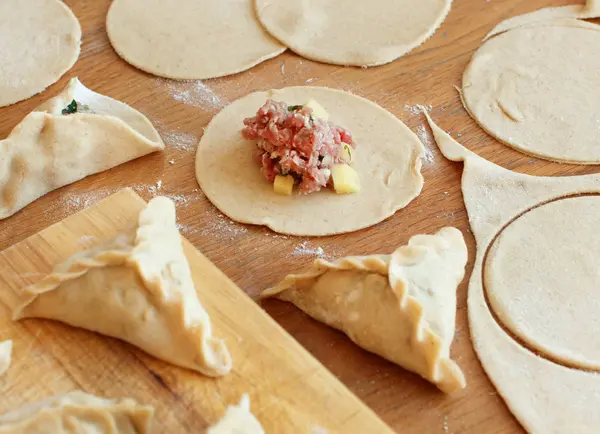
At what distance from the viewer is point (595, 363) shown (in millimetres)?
2277

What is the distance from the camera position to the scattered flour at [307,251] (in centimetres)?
259

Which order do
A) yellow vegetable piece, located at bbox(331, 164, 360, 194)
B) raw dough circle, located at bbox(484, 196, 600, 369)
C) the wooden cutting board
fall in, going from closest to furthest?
the wooden cutting board
raw dough circle, located at bbox(484, 196, 600, 369)
yellow vegetable piece, located at bbox(331, 164, 360, 194)

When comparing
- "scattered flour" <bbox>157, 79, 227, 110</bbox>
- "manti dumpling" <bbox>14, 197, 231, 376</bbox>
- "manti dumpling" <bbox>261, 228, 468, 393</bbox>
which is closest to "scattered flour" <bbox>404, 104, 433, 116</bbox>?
"scattered flour" <bbox>157, 79, 227, 110</bbox>

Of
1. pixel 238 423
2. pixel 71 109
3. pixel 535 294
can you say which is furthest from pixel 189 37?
pixel 238 423

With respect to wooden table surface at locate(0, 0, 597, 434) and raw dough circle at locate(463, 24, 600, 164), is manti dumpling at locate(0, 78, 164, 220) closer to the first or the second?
wooden table surface at locate(0, 0, 597, 434)

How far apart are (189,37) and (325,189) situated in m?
1.11

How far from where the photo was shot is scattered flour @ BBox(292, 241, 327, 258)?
2592 mm

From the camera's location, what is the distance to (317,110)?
2.80m

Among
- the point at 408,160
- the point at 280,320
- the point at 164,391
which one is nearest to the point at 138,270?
the point at 164,391

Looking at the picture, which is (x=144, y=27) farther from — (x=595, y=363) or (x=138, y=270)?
(x=595, y=363)

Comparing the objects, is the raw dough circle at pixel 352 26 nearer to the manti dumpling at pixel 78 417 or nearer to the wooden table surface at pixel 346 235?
the wooden table surface at pixel 346 235

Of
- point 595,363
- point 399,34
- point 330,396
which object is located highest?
point 399,34

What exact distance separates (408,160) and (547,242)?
615 mm

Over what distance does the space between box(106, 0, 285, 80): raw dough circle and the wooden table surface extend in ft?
0.17
